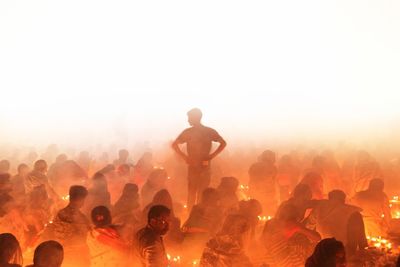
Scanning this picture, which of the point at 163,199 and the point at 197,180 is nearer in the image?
the point at 163,199

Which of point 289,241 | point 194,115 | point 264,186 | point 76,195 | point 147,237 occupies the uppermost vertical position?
point 194,115

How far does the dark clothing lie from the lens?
16.1 feet

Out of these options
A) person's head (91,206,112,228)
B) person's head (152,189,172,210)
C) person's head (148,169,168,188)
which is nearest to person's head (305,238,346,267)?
person's head (91,206,112,228)

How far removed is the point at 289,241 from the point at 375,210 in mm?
2651

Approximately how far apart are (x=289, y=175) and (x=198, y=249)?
5.28 m

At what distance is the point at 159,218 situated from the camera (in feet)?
16.0

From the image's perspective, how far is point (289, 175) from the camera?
38.0 ft

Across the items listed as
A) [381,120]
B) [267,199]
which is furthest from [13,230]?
[381,120]

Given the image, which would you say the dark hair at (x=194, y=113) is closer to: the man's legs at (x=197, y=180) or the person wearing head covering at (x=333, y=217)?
the man's legs at (x=197, y=180)

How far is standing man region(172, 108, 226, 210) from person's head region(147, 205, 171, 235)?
383 cm

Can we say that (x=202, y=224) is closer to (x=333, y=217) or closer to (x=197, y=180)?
(x=197, y=180)

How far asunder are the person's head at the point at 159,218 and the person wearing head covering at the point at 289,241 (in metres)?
1.78

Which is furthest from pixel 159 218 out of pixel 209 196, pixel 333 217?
pixel 333 217

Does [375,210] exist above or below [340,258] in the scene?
below
